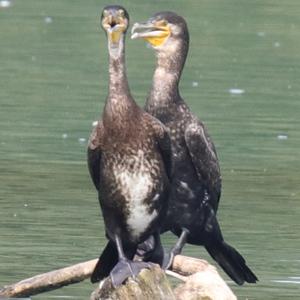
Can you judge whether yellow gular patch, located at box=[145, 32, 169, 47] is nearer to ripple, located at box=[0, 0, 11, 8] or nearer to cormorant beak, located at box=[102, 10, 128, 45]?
cormorant beak, located at box=[102, 10, 128, 45]

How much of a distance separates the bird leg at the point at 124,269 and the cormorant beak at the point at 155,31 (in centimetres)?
180

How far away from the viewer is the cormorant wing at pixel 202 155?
364 inches

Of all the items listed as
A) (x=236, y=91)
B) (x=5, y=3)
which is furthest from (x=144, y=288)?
(x=5, y=3)

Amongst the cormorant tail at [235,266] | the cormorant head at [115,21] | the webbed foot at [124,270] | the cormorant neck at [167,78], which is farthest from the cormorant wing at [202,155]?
the cormorant head at [115,21]

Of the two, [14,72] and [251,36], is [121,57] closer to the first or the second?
[14,72]

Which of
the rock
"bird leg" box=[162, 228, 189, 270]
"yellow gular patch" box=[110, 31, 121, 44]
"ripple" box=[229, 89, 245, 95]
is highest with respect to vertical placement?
"yellow gular patch" box=[110, 31, 121, 44]

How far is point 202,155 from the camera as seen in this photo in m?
9.28

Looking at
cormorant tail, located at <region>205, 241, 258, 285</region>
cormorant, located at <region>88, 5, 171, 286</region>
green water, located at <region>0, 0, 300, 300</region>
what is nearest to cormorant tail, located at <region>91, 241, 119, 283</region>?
cormorant, located at <region>88, 5, 171, 286</region>

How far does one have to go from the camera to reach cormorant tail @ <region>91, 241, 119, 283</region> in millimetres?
8250

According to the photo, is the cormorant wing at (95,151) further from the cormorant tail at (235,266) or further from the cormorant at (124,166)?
the cormorant tail at (235,266)

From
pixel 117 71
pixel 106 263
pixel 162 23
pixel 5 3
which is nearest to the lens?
pixel 117 71

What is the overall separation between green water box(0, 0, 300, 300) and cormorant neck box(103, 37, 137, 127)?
1.69m

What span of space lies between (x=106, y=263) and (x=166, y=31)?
1822 mm

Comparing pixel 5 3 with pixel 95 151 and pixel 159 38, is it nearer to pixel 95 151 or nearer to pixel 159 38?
pixel 159 38
